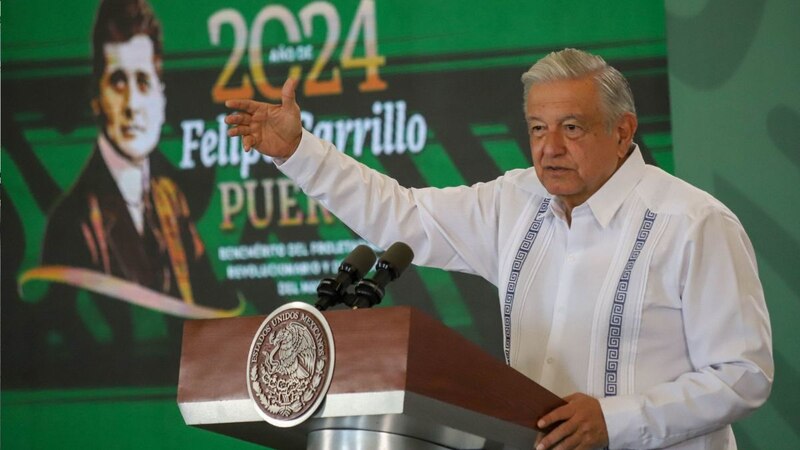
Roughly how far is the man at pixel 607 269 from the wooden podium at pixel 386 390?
22cm

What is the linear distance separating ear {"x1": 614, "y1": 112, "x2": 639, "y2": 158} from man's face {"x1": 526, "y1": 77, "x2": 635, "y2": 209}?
66 millimetres

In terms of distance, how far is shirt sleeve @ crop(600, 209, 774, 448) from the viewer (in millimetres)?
2277

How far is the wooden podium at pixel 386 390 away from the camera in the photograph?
5.85ft

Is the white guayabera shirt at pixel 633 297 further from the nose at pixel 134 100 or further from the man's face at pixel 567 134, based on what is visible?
the nose at pixel 134 100

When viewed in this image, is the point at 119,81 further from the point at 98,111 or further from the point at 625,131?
the point at 625,131

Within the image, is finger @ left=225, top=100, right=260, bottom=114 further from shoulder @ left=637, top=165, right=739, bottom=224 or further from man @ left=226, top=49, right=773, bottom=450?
shoulder @ left=637, top=165, right=739, bottom=224

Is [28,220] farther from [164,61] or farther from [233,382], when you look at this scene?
[233,382]

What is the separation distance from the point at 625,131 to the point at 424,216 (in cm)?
57

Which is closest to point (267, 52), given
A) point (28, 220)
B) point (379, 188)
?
point (28, 220)

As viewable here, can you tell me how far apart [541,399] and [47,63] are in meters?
3.76

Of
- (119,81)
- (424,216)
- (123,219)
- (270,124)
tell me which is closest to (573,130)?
(424,216)

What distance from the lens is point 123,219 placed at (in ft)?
16.3

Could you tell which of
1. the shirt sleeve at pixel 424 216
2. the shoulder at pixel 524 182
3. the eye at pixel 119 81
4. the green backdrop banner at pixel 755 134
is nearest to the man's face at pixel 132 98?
the eye at pixel 119 81

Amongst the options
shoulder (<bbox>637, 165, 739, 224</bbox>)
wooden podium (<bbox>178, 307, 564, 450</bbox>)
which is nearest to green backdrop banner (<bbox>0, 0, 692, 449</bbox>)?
shoulder (<bbox>637, 165, 739, 224</bbox>)
